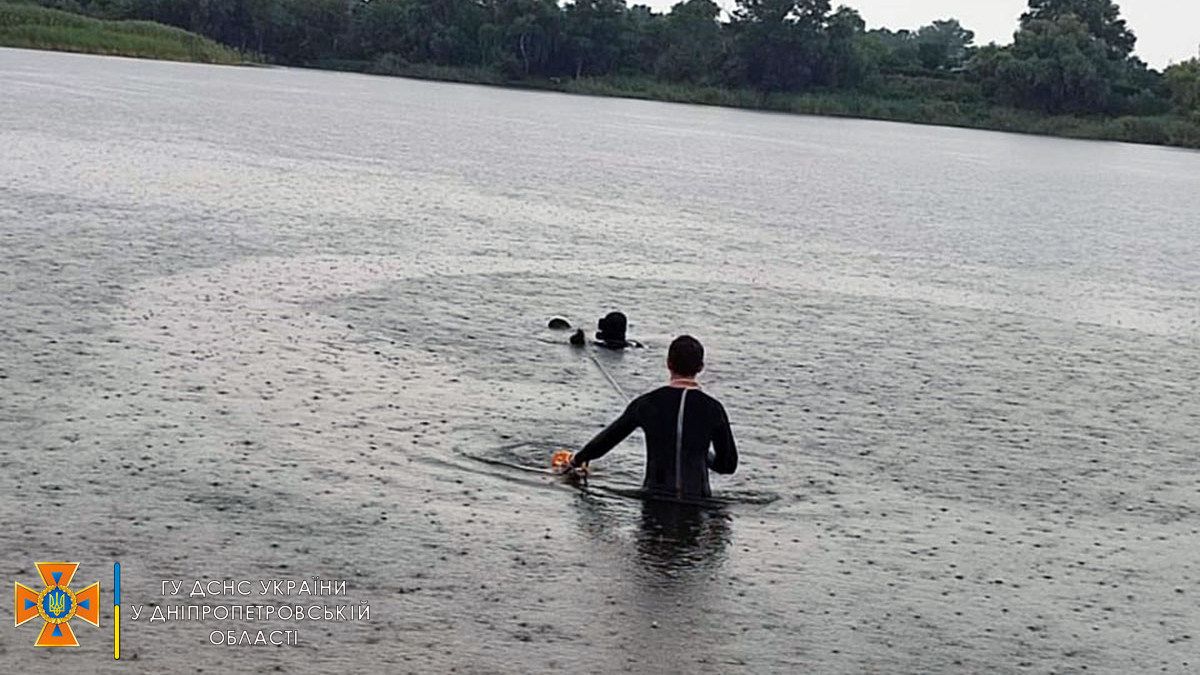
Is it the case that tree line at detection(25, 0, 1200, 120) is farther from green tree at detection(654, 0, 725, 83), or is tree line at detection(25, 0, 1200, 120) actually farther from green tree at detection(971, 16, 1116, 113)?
green tree at detection(971, 16, 1116, 113)

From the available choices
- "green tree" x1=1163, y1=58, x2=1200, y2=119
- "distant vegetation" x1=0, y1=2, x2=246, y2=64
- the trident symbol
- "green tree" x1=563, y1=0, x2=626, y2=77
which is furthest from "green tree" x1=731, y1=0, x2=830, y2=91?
the trident symbol

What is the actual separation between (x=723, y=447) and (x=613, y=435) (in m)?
0.74

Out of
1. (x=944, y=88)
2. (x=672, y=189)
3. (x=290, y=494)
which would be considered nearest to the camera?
(x=290, y=494)

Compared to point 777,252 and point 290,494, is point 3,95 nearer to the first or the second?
point 777,252

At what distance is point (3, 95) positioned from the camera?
53688 millimetres

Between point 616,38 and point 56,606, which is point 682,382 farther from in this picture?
point 616,38

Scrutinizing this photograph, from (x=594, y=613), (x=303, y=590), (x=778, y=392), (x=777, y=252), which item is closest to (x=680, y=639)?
(x=594, y=613)

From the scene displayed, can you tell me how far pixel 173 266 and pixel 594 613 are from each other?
13.1 meters

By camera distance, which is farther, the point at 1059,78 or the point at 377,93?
the point at 1059,78

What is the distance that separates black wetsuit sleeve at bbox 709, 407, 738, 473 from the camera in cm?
1134

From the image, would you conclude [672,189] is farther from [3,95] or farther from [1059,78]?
[1059,78]

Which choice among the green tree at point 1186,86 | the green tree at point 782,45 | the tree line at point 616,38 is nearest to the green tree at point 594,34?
the tree line at point 616,38

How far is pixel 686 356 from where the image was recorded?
1123cm

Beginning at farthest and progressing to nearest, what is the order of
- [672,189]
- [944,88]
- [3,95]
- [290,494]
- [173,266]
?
[944,88], [3,95], [672,189], [173,266], [290,494]
